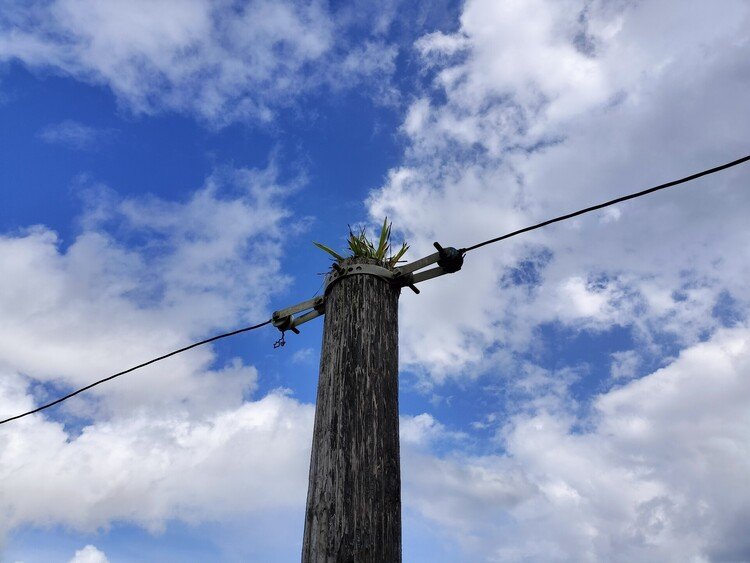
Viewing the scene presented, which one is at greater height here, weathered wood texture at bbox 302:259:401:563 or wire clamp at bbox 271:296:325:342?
wire clamp at bbox 271:296:325:342

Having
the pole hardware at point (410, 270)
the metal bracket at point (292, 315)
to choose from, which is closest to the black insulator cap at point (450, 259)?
the pole hardware at point (410, 270)

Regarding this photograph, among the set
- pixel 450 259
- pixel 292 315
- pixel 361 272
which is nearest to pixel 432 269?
pixel 450 259

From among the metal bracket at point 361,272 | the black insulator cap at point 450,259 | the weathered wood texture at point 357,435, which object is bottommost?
the weathered wood texture at point 357,435

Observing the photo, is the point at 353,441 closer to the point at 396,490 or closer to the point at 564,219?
the point at 396,490

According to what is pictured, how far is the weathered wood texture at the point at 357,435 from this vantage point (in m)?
2.71

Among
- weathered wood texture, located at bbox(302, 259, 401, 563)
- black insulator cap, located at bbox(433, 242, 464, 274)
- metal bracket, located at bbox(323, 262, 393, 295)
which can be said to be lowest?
weathered wood texture, located at bbox(302, 259, 401, 563)

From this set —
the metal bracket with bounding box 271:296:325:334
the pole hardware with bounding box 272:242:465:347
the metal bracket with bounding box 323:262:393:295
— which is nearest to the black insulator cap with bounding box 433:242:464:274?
the pole hardware with bounding box 272:242:465:347

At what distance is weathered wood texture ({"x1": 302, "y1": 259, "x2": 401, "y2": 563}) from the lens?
271 cm

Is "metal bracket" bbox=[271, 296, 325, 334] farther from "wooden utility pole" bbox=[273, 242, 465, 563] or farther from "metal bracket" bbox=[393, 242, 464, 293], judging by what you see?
"metal bracket" bbox=[393, 242, 464, 293]

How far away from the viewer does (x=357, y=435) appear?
116 inches

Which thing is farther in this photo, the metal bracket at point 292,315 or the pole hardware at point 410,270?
the metal bracket at point 292,315

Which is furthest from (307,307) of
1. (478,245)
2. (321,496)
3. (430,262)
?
(321,496)

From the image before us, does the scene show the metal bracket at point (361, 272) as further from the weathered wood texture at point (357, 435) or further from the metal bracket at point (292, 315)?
the metal bracket at point (292, 315)

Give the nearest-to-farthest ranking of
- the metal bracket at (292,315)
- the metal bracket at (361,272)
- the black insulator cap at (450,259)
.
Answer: the metal bracket at (361,272)
the black insulator cap at (450,259)
the metal bracket at (292,315)
